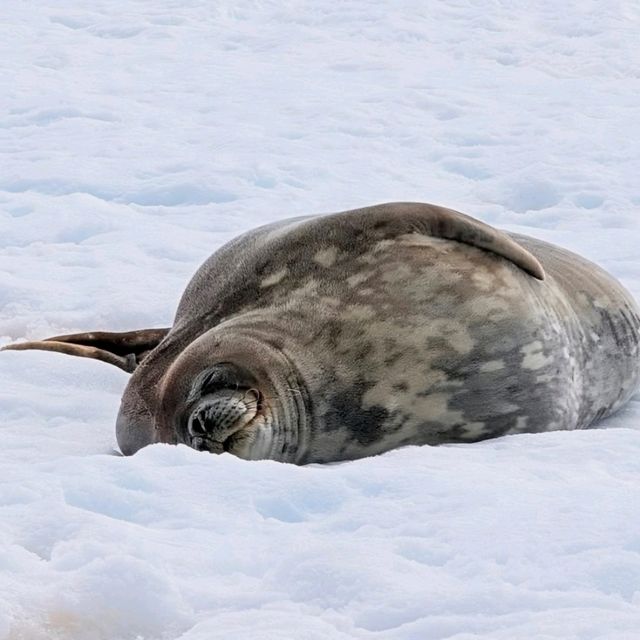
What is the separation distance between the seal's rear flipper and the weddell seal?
27.2 inches

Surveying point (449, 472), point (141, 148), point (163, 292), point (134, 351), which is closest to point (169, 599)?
point (449, 472)

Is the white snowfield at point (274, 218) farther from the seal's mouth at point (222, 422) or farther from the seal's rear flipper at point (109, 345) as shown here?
the seal's mouth at point (222, 422)

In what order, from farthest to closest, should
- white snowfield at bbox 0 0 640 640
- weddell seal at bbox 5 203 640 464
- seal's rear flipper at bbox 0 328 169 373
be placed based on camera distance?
seal's rear flipper at bbox 0 328 169 373 < weddell seal at bbox 5 203 640 464 < white snowfield at bbox 0 0 640 640

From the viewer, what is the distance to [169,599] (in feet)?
7.34

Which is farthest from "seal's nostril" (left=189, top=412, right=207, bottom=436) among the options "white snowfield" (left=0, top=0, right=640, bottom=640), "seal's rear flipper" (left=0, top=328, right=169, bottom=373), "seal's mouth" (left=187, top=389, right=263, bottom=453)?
"seal's rear flipper" (left=0, top=328, right=169, bottom=373)

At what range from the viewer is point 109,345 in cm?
490

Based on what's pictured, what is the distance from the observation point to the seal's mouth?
3350mm

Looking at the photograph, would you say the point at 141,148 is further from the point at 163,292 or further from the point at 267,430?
the point at 267,430

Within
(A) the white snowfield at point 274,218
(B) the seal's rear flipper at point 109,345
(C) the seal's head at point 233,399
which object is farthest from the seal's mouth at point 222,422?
(B) the seal's rear flipper at point 109,345

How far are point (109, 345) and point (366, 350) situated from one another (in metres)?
1.51

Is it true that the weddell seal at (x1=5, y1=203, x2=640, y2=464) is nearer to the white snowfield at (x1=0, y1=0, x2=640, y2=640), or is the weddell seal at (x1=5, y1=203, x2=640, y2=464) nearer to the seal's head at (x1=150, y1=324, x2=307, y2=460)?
the seal's head at (x1=150, y1=324, x2=307, y2=460)

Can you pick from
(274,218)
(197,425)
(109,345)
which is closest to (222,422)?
(197,425)

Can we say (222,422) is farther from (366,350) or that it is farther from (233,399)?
(366,350)

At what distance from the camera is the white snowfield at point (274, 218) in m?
2.26
